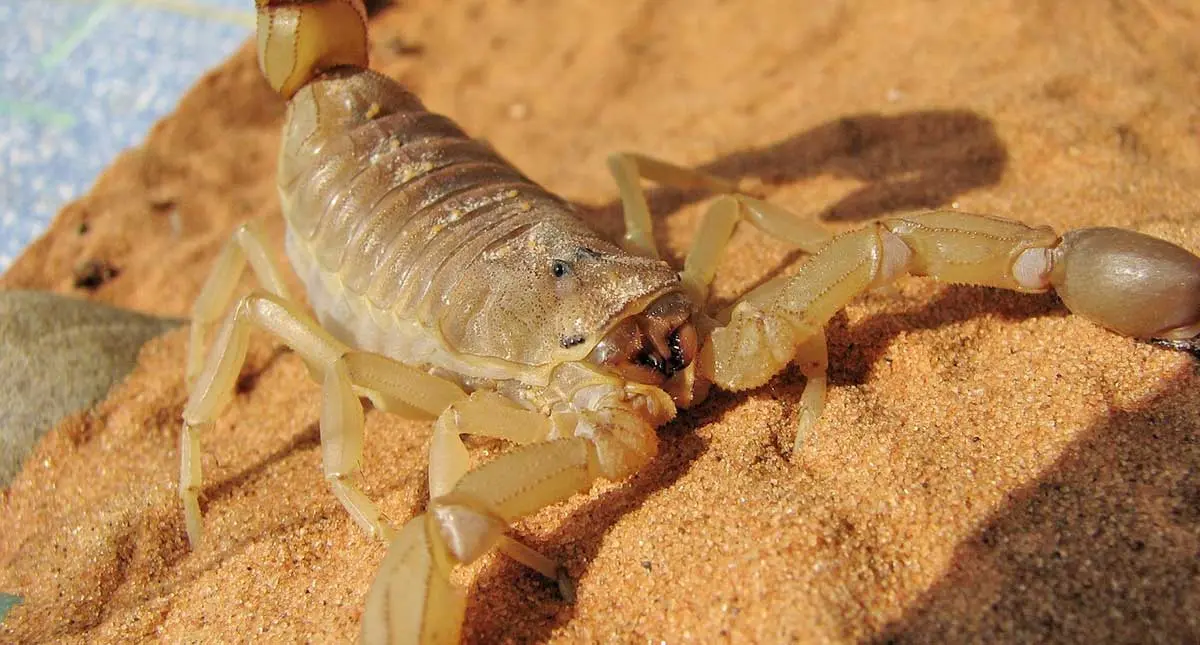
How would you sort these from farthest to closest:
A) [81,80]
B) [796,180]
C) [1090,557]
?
[81,80] < [796,180] < [1090,557]

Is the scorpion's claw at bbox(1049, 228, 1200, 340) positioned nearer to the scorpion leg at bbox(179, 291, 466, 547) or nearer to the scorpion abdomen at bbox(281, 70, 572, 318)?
the scorpion abdomen at bbox(281, 70, 572, 318)

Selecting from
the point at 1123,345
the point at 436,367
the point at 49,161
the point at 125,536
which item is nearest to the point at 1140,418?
the point at 1123,345

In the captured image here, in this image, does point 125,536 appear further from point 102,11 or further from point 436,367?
point 102,11

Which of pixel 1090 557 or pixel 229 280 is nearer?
pixel 1090 557

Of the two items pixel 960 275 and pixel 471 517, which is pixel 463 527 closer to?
pixel 471 517

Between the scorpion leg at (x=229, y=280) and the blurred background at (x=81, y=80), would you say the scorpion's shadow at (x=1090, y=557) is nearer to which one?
the scorpion leg at (x=229, y=280)

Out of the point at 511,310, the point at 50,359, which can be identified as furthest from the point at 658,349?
the point at 50,359

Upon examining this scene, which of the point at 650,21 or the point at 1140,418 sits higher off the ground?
the point at 650,21

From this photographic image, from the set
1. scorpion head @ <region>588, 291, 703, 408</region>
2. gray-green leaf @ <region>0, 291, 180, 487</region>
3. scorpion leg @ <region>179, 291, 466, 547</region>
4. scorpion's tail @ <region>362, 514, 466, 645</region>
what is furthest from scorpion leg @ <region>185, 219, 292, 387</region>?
scorpion's tail @ <region>362, 514, 466, 645</region>
